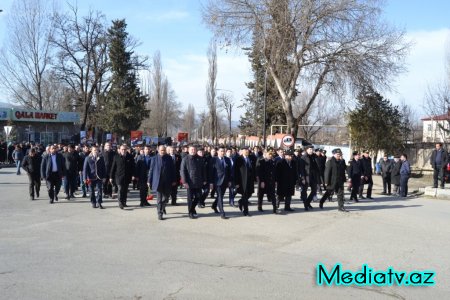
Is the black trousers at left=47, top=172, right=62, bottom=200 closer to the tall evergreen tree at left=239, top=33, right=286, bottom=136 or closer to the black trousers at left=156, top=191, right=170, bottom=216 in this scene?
the black trousers at left=156, top=191, right=170, bottom=216

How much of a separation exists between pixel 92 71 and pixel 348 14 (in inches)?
1216

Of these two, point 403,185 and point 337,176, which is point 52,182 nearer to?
point 337,176

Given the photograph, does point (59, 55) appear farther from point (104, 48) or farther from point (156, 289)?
point (156, 289)

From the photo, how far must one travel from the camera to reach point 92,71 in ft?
154

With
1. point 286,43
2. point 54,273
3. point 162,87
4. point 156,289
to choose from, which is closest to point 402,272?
point 156,289

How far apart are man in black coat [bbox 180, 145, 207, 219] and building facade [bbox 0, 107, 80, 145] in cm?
3015

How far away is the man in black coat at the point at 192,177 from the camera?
1102 centimetres

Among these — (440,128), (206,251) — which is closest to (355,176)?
(206,251)

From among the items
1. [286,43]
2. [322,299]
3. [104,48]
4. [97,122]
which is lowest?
[322,299]

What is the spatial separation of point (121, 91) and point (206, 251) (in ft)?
135

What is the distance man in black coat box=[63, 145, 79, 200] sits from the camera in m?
14.4

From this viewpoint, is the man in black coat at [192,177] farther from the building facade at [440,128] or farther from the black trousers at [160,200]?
the building facade at [440,128]

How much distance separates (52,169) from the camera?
13.4m

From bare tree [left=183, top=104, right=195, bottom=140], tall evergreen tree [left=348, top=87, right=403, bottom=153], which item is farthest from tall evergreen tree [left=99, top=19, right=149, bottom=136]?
bare tree [left=183, top=104, right=195, bottom=140]
